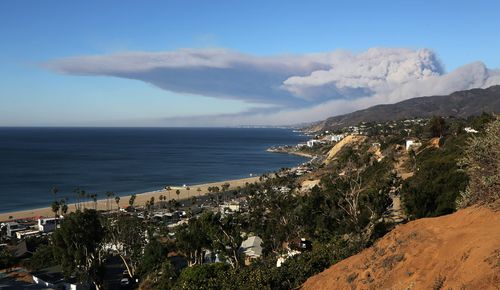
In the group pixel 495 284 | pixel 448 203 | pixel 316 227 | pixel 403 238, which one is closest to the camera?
pixel 495 284

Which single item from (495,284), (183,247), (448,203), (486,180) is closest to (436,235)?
(486,180)

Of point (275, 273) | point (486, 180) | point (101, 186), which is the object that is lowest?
point (101, 186)

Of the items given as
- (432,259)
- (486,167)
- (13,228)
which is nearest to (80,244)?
(432,259)

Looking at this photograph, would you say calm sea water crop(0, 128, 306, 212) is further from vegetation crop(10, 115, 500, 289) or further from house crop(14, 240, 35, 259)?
vegetation crop(10, 115, 500, 289)

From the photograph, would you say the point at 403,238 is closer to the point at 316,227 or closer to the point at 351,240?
the point at 351,240

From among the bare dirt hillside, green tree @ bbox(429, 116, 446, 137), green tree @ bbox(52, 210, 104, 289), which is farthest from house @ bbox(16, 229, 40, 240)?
green tree @ bbox(429, 116, 446, 137)
